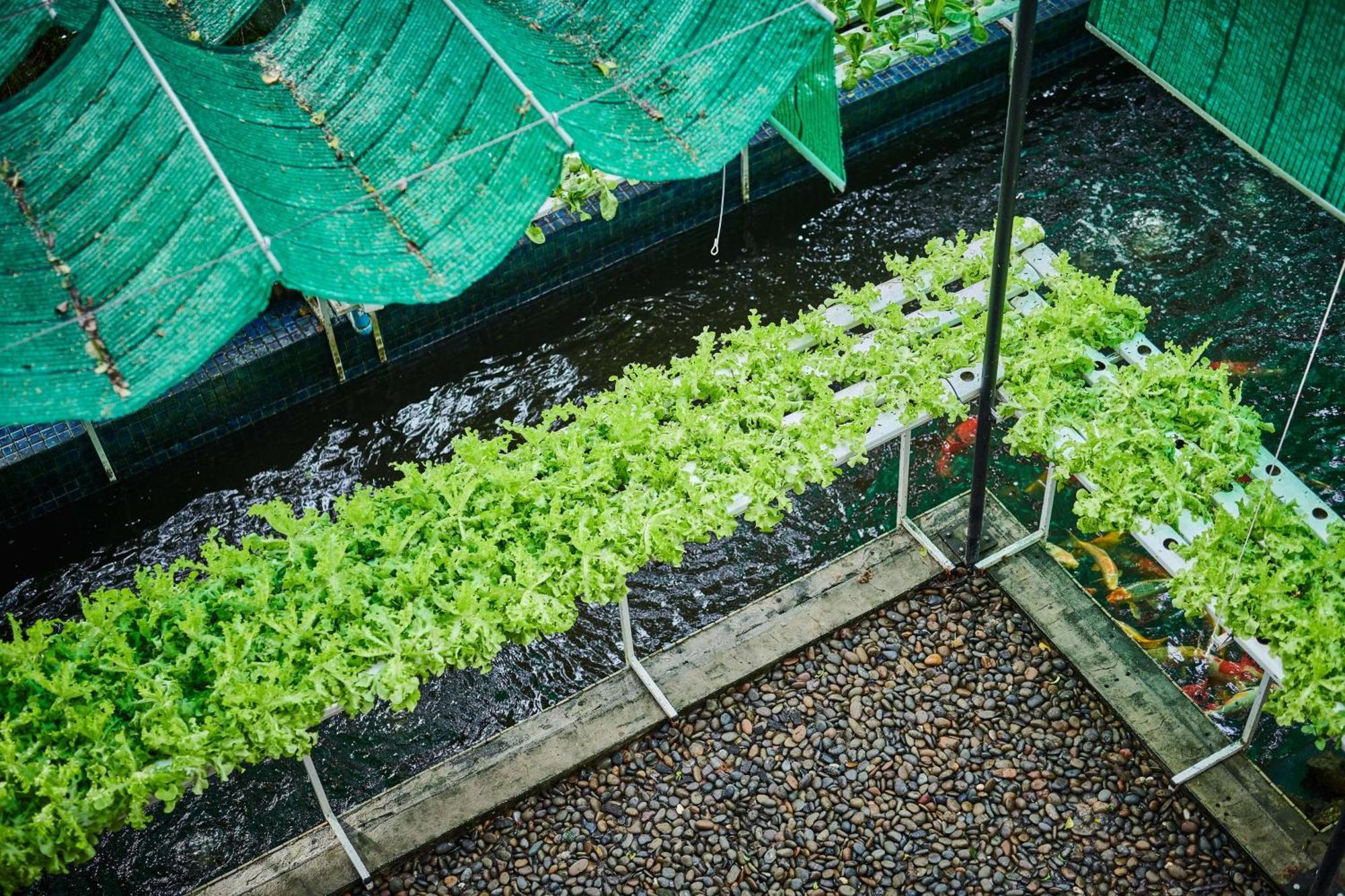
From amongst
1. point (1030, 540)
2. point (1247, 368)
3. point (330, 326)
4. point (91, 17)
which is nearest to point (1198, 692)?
point (1030, 540)

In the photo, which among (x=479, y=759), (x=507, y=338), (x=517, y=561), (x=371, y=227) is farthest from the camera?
(x=507, y=338)

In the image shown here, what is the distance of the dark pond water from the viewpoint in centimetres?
633

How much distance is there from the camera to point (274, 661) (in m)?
5.36

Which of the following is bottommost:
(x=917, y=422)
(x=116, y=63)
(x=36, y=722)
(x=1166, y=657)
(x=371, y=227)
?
(x=1166, y=657)

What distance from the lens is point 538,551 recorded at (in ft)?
19.0

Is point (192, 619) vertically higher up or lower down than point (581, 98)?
lower down

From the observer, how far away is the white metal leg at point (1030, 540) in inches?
264

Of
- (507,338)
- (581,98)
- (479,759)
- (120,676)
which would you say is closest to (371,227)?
(581,98)

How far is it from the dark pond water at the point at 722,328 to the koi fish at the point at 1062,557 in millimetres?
82

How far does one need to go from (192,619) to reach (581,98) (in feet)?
8.10

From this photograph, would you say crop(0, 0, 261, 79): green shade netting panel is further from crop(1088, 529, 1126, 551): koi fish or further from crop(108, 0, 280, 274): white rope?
→ crop(1088, 529, 1126, 551): koi fish

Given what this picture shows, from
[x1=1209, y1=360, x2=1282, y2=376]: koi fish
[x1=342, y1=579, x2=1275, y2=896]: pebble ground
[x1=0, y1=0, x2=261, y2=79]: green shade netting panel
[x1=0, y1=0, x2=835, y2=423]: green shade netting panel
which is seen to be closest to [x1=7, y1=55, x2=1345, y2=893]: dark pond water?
[x1=1209, y1=360, x2=1282, y2=376]: koi fish

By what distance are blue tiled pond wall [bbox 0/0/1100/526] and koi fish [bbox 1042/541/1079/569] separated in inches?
130

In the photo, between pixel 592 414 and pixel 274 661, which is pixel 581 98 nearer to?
pixel 592 414
